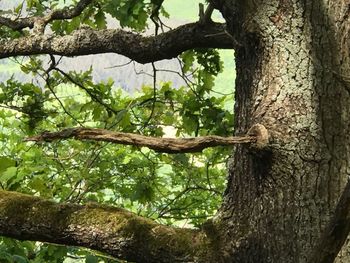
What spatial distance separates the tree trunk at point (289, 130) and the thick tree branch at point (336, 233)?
1.54 ft

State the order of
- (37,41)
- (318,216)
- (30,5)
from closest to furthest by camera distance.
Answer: (318,216), (37,41), (30,5)

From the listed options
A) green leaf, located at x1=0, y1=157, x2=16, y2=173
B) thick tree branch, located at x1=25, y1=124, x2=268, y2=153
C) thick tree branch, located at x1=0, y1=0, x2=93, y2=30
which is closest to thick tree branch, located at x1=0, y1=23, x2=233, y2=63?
thick tree branch, located at x1=0, y1=0, x2=93, y2=30

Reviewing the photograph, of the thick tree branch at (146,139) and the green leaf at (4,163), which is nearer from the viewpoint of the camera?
the thick tree branch at (146,139)

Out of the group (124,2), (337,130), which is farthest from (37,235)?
(124,2)

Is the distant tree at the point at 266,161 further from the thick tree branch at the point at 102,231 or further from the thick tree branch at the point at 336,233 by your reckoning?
the thick tree branch at the point at 336,233

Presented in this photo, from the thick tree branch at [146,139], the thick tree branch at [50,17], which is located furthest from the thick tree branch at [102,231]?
the thick tree branch at [50,17]

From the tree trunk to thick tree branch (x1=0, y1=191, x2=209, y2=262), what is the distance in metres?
0.16

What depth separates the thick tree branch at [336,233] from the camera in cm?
116

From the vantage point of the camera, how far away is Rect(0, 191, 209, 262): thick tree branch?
1.92 meters

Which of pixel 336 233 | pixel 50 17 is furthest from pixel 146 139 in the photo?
pixel 50 17

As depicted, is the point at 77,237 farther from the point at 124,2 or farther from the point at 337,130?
the point at 124,2

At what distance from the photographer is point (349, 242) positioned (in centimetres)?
175

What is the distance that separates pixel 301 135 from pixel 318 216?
27 cm

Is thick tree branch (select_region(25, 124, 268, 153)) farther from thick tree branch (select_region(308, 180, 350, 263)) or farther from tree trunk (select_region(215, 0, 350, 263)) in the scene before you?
thick tree branch (select_region(308, 180, 350, 263))
